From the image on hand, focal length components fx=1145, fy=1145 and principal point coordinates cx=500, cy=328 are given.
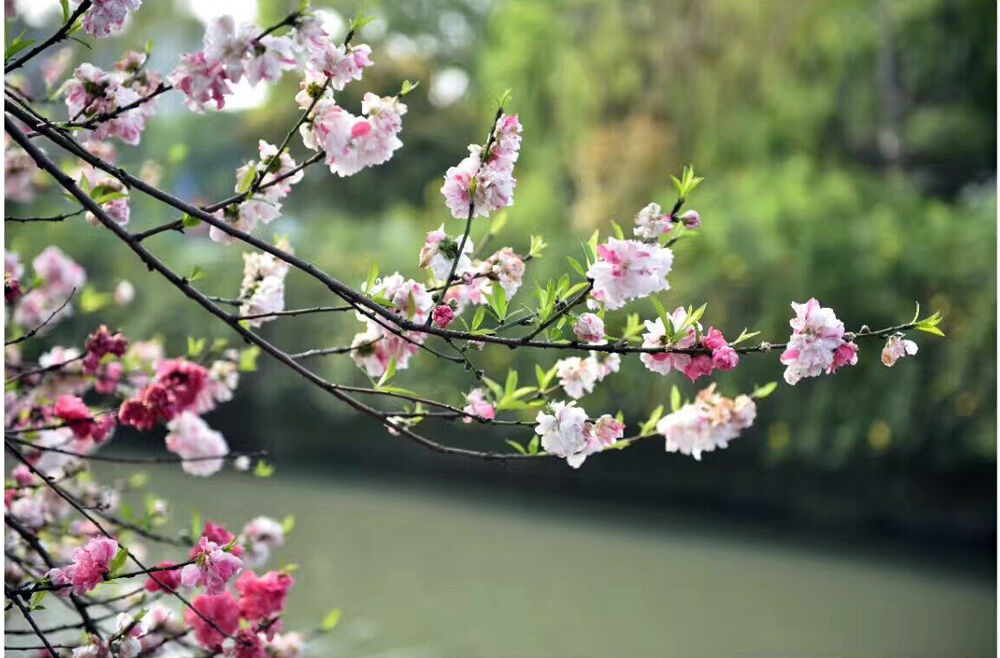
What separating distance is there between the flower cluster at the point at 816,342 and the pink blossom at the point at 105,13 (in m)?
0.65

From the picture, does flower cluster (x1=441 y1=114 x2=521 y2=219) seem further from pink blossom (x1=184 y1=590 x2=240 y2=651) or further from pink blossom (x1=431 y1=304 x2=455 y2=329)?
pink blossom (x1=184 y1=590 x2=240 y2=651)

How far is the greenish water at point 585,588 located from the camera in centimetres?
375

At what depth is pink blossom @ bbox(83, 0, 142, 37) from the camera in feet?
3.26

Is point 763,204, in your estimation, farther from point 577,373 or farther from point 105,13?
point 105,13

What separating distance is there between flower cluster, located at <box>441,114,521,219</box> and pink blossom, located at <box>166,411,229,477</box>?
0.73m

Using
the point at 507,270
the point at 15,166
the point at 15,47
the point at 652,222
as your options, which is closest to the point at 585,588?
the point at 15,166

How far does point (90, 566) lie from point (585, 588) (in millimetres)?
3482

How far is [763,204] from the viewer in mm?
5328

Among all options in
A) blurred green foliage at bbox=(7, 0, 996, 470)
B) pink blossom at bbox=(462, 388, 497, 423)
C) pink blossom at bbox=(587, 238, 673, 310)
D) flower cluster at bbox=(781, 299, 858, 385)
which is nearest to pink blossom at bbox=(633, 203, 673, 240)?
pink blossom at bbox=(587, 238, 673, 310)

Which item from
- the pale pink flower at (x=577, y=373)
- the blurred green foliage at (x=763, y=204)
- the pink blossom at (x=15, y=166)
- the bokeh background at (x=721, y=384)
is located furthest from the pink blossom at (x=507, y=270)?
the blurred green foliage at (x=763, y=204)

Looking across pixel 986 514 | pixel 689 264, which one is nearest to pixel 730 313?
pixel 689 264

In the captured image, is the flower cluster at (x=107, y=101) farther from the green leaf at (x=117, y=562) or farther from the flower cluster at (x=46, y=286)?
the flower cluster at (x=46, y=286)

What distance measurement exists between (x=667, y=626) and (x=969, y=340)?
71.6 inches

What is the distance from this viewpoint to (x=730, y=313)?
5.31 metres
